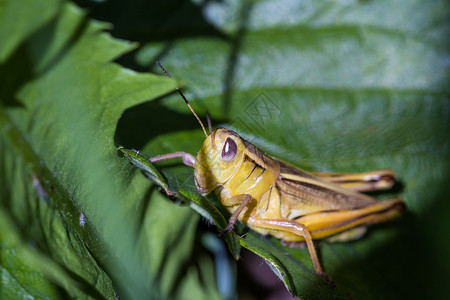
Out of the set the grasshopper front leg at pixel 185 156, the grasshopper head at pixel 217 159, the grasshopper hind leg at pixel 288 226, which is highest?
the grasshopper front leg at pixel 185 156

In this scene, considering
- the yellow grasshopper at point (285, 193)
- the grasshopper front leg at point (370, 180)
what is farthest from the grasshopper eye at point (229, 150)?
the grasshopper front leg at point (370, 180)

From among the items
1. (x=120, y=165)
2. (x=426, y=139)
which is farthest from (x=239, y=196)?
(x=426, y=139)

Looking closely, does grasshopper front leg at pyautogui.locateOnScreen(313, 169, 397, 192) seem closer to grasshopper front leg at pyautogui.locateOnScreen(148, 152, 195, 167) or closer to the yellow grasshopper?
the yellow grasshopper

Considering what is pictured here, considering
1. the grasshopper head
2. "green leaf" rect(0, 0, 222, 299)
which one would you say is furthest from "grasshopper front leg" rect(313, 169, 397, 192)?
"green leaf" rect(0, 0, 222, 299)

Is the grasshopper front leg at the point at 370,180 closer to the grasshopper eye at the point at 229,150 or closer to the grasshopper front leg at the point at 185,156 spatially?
the grasshopper eye at the point at 229,150

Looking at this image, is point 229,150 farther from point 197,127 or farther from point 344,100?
point 344,100

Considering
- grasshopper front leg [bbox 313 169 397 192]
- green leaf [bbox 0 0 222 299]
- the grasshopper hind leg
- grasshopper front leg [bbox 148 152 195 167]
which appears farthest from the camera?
grasshopper front leg [bbox 313 169 397 192]

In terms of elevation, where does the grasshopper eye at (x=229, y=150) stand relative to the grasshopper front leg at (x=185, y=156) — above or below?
below
